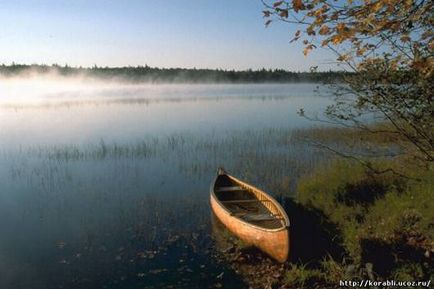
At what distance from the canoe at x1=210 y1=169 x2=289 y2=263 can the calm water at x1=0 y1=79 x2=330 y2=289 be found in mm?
779

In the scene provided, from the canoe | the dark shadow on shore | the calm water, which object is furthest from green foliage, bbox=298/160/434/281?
the calm water

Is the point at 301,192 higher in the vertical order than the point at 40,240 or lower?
higher

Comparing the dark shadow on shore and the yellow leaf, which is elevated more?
the yellow leaf

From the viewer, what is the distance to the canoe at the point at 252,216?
30.7 feet

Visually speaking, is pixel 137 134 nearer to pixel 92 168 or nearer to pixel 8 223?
pixel 92 168

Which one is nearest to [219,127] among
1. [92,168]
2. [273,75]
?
[92,168]

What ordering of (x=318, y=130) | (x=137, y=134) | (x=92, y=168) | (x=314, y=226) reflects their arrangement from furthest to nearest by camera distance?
(x=137, y=134), (x=318, y=130), (x=92, y=168), (x=314, y=226)

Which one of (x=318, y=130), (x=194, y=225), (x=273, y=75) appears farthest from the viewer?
(x=273, y=75)

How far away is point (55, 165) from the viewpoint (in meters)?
20.8

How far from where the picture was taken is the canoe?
9359mm

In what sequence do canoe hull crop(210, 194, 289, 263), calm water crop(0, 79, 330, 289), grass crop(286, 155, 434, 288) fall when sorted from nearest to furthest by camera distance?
grass crop(286, 155, 434, 288) → canoe hull crop(210, 194, 289, 263) → calm water crop(0, 79, 330, 289)

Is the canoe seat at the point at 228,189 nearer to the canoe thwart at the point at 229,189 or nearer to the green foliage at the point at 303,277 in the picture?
the canoe thwart at the point at 229,189

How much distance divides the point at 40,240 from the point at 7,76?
19074cm

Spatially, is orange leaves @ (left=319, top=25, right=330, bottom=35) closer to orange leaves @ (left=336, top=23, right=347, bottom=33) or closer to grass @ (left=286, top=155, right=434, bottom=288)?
orange leaves @ (left=336, top=23, right=347, bottom=33)
